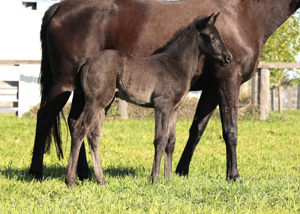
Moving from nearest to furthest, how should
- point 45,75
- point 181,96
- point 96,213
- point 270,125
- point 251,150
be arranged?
1. point 96,213
2. point 181,96
3. point 45,75
4. point 251,150
5. point 270,125

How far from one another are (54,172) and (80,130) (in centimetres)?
141

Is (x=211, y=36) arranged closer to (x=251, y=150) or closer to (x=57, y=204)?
(x=57, y=204)

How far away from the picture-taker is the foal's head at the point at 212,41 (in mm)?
4605

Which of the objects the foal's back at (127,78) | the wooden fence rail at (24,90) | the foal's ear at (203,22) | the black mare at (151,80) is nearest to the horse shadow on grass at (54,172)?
the black mare at (151,80)

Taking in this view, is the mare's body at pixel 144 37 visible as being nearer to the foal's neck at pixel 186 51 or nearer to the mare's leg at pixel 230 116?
the mare's leg at pixel 230 116

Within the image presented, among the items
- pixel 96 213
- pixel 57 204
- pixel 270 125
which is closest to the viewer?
pixel 96 213

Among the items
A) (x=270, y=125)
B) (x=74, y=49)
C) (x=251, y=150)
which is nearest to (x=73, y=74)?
(x=74, y=49)

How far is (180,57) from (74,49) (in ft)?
4.05

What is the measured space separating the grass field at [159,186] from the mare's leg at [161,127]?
21 centimetres

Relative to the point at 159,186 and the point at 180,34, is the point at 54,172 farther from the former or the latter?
the point at 180,34

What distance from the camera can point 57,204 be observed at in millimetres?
3703

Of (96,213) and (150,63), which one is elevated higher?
(150,63)

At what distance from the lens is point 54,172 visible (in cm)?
555

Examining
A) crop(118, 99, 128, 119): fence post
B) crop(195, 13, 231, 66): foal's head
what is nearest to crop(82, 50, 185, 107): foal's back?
crop(195, 13, 231, 66): foal's head
